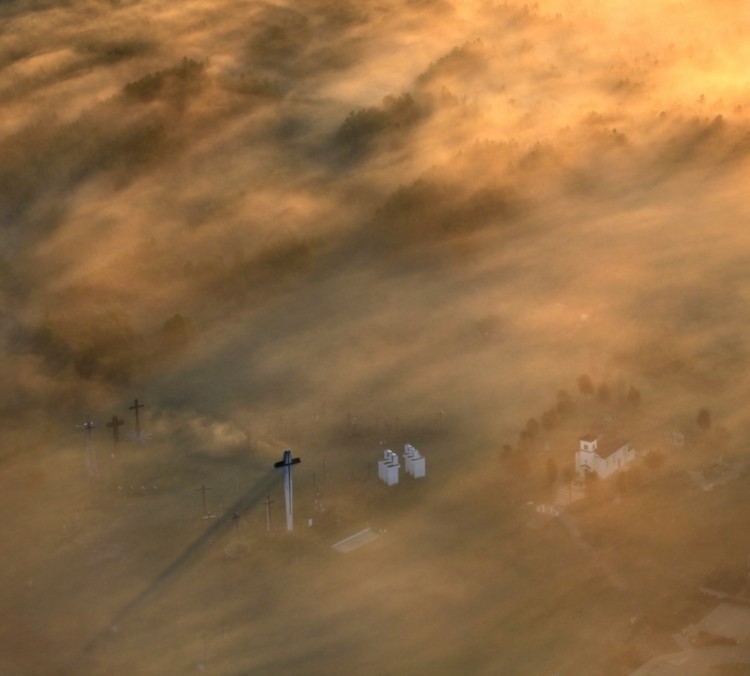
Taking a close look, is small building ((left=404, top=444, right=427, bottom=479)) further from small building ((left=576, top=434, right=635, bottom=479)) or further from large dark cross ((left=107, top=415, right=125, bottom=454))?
large dark cross ((left=107, top=415, right=125, bottom=454))

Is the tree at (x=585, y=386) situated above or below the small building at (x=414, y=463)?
below

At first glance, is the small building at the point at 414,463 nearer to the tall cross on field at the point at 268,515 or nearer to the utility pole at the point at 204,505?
the tall cross on field at the point at 268,515

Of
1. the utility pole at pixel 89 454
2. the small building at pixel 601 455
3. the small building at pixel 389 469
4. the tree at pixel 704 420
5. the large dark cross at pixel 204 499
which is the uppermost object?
the utility pole at pixel 89 454

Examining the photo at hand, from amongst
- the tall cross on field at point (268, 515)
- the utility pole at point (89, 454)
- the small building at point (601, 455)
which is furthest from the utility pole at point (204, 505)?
the small building at point (601, 455)

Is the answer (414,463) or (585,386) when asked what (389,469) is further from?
(585,386)

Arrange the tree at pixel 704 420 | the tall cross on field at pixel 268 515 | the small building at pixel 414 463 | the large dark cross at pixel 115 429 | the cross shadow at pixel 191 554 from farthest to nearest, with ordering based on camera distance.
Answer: the large dark cross at pixel 115 429, the tree at pixel 704 420, the small building at pixel 414 463, the tall cross on field at pixel 268 515, the cross shadow at pixel 191 554

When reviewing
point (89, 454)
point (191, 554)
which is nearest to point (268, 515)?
point (191, 554)
